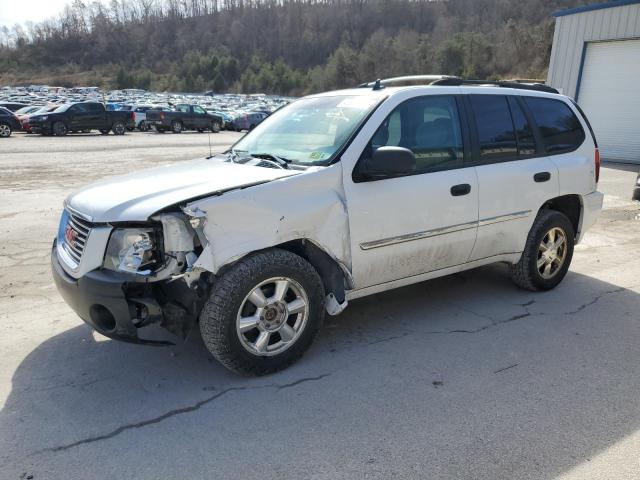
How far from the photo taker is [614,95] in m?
16.4

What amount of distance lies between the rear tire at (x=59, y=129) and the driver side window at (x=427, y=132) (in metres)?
25.4

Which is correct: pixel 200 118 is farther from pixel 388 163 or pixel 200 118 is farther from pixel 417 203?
pixel 388 163

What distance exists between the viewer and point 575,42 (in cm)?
1705

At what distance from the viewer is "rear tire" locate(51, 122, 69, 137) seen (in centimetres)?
2527

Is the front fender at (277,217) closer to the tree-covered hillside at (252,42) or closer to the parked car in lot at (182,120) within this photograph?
the parked car in lot at (182,120)

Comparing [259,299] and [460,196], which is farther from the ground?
[460,196]

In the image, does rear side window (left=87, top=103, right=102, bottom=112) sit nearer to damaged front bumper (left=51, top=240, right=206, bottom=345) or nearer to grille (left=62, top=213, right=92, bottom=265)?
grille (left=62, top=213, right=92, bottom=265)

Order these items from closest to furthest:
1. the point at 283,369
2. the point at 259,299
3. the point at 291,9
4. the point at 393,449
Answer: the point at 393,449 < the point at 259,299 < the point at 283,369 < the point at 291,9

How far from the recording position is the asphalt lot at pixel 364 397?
2689 millimetres

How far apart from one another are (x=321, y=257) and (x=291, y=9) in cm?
16096

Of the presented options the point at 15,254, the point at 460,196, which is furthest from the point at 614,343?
the point at 15,254

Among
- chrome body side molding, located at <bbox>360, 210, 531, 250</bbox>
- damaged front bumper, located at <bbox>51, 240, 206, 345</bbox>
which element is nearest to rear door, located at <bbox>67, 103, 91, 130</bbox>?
damaged front bumper, located at <bbox>51, 240, 206, 345</bbox>

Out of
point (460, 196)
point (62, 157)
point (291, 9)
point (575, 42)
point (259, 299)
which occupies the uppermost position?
point (291, 9)

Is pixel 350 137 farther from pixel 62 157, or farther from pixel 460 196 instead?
pixel 62 157
